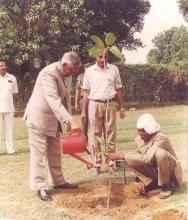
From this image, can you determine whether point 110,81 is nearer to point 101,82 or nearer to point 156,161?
point 101,82

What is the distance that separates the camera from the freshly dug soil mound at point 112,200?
525 centimetres

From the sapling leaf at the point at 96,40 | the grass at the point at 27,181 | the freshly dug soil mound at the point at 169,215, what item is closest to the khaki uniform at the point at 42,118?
the grass at the point at 27,181

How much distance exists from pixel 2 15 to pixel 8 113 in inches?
362

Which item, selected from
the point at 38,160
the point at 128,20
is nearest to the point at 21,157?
the point at 38,160

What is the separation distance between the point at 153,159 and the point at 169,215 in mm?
782

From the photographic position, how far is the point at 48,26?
17312 millimetres

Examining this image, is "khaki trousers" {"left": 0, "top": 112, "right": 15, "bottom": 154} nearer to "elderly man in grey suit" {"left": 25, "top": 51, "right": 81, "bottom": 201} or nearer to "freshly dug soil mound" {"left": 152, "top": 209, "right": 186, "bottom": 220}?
"elderly man in grey suit" {"left": 25, "top": 51, "right": 81, "bottom": 201}

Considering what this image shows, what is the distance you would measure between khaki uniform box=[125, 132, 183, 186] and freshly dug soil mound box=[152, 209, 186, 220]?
572 mm

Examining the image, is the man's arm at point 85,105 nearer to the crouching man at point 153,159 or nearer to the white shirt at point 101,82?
the white shirt at point 101,82

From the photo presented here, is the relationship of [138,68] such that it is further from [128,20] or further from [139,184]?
[139,184]

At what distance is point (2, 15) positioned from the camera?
17.5m

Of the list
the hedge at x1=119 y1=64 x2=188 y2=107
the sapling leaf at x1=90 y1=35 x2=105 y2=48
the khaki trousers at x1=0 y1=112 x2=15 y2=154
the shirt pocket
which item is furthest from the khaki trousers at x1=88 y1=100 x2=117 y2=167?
the hedge at x1=119 y1=64 x2=188 y2=107

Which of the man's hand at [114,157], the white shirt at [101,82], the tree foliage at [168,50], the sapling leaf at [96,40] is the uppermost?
the tree foliage at [168,50]

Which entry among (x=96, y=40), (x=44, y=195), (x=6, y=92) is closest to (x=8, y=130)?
(x=6, y=92)
